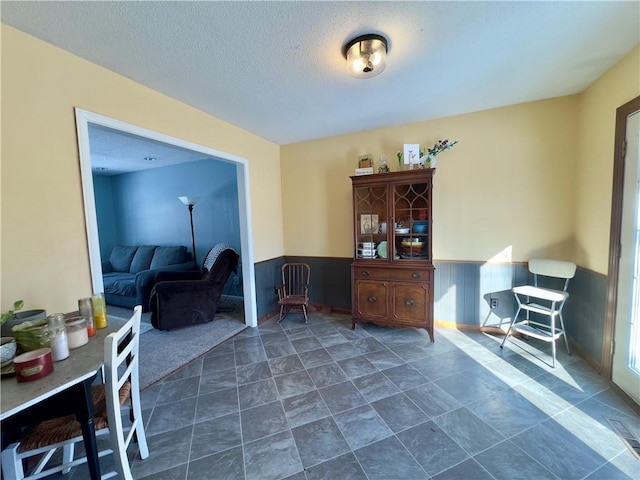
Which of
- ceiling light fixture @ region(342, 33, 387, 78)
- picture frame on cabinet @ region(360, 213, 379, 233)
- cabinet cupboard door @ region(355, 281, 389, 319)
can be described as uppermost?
ceiling light fixture @ region(342, 33, 387, 78)

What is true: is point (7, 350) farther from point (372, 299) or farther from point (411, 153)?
point (411, 153)

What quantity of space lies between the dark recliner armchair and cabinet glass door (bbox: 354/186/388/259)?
1.85 m

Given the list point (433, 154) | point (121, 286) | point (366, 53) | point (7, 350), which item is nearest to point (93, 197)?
point (7, 350)

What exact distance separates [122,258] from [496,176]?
20.3ft

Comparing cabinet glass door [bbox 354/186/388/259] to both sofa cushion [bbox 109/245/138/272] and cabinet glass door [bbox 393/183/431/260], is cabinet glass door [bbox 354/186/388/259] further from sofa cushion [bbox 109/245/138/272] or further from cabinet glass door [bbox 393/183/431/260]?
sofa cushion [bbox 109/245/138/272]

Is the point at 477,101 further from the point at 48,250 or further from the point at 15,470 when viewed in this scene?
the point at 15,470

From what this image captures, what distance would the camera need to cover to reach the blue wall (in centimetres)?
454

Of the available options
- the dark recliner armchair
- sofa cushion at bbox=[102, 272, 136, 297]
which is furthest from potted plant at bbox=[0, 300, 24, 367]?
sofa cushion at bbox=[102, 272, 136, 297]

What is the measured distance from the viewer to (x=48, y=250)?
5.10 feet

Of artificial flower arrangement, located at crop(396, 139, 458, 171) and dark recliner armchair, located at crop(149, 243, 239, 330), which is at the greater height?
artificial flower arrangement, located at crop(396, 139, 458, 171)

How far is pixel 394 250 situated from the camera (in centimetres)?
284

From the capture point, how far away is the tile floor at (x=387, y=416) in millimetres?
1366

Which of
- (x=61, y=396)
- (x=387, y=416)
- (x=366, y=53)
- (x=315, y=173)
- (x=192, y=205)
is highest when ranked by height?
(x=366, y=53)

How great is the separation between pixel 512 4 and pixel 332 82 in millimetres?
1191
